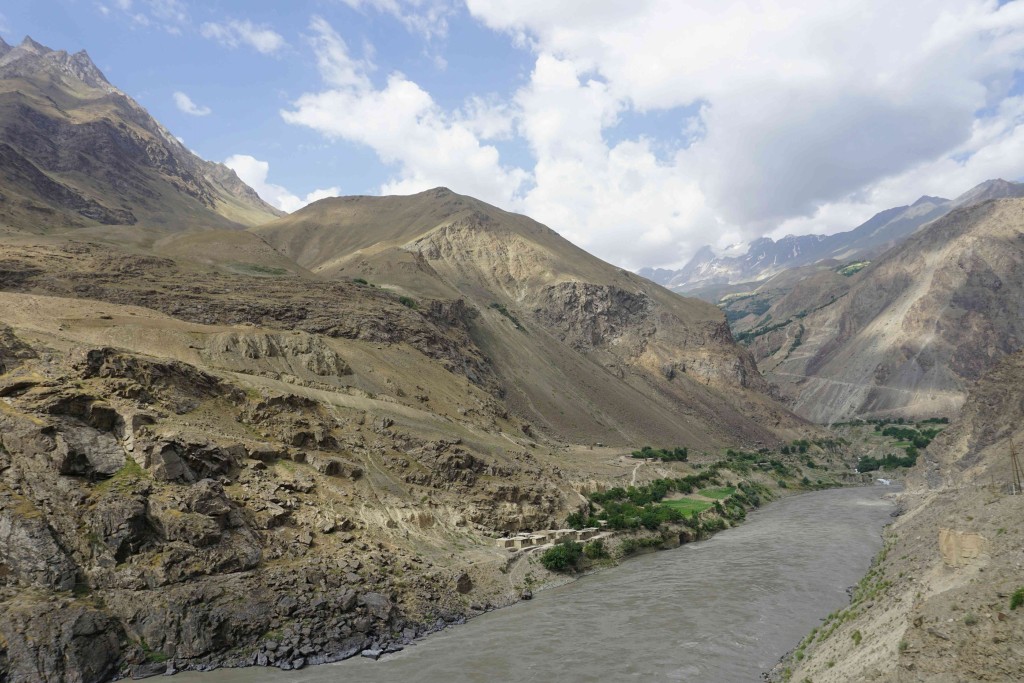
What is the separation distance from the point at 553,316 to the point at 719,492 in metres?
53.9

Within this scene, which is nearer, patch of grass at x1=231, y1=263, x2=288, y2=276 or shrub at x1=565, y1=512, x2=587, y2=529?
shrub at x1=565, y1=512, x2=587, y2=529

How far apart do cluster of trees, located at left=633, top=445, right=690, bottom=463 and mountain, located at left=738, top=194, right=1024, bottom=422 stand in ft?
259

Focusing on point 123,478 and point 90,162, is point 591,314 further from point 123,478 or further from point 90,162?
point 90,162

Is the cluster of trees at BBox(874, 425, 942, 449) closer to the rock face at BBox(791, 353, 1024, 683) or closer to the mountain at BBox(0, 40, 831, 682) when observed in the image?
the mountain at BBox(0, 40, 831, 682)

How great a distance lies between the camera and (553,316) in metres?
113

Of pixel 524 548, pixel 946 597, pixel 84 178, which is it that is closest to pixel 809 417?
pixel 524 548

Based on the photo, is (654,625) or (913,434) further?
(913,434)

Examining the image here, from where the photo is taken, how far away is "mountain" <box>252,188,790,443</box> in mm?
85625

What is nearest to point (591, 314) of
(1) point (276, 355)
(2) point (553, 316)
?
(2) point (553, 316)

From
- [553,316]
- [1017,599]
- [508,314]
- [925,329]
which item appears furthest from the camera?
[925,329]

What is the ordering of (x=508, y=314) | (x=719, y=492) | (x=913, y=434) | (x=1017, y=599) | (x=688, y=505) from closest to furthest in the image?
(x=1017, y=599), (x=688, y=505), (x=719, y=492), (x=508, y=314), (x=913, y=434)

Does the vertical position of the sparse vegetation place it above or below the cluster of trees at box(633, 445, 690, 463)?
above

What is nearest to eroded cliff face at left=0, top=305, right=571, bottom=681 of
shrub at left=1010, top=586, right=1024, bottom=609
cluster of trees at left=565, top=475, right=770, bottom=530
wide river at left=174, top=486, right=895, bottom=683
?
wide river at left=174, top=486, right=895, bottom=683

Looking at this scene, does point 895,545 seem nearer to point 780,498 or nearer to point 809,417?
point 780,498
